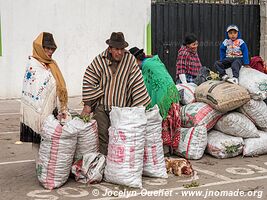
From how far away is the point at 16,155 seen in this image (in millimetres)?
7570

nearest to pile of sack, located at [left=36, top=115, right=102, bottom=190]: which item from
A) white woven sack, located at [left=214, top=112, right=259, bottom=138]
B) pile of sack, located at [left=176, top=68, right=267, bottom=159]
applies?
pile of sack, located at [left=176, top=68, right=267, bottom=159]

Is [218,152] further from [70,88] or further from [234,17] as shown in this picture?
[234,17]

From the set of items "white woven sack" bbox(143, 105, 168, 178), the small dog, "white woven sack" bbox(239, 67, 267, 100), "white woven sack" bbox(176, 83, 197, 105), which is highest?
"white woven sack" bbox(239, 67, 267, 100)

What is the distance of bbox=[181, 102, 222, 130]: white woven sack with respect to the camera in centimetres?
736

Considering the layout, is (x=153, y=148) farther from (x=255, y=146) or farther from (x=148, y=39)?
(x=148, y=39)

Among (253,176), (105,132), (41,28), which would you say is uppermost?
(41,28)

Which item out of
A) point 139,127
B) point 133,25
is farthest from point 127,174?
point 133,25

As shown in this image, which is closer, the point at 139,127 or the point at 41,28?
the point at 139,127

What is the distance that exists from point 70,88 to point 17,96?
1.36 metres

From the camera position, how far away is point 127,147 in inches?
229

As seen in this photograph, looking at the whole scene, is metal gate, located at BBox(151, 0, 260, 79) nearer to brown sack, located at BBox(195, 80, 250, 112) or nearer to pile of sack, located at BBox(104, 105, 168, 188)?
brown sack, located at BBox(195, 80, 250, 112)

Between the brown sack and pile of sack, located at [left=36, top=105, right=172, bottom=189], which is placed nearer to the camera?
pile of sack, located at [left=36, top=105, right=172, bottom=189]

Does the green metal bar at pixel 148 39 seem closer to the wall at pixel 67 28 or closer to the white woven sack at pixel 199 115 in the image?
the wall at pixel 67 28

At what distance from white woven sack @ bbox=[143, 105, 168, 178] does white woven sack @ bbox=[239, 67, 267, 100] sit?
6.13 feet
